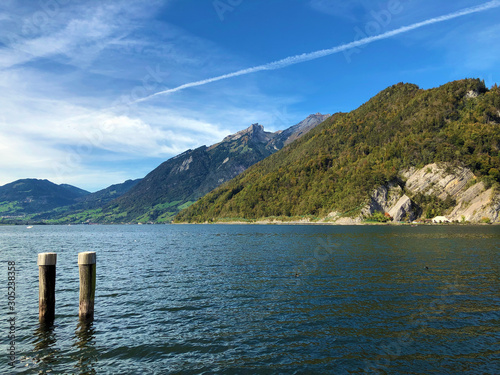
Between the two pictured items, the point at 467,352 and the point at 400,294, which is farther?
the point at 400,294

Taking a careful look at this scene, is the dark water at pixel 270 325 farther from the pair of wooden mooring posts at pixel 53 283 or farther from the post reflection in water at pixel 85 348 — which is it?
the pair of wooden mooring posts at pixel 53 283

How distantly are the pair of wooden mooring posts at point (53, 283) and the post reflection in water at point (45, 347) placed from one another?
2.52 feet

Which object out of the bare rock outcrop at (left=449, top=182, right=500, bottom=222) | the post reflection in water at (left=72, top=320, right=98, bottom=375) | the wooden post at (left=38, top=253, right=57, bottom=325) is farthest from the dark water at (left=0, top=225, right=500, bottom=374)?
the bare rock outcrop at (left=449, top=182, right=500, bottom=222)

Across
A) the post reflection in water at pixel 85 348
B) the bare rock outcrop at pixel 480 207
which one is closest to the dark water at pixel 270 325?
the post reflection in water at pixel 85 348

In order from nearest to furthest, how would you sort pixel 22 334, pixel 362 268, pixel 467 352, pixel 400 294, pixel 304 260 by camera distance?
pixel 467 352 → pixel 22 334 → pixel 400 294 → pixel 362 268 → pixel 304 260

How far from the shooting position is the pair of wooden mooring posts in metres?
18.8

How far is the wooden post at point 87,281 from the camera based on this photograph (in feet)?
63.1

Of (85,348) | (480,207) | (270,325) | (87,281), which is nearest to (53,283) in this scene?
(87,281)

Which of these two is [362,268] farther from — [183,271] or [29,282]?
[29,282]

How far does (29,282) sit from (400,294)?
4000cm

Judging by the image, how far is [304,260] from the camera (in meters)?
48.0

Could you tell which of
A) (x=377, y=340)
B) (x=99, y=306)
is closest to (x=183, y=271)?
(x=99, y=306)

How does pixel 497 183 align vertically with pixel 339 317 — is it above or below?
above

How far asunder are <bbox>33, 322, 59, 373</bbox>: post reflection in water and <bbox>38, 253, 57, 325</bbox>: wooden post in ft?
2.05
